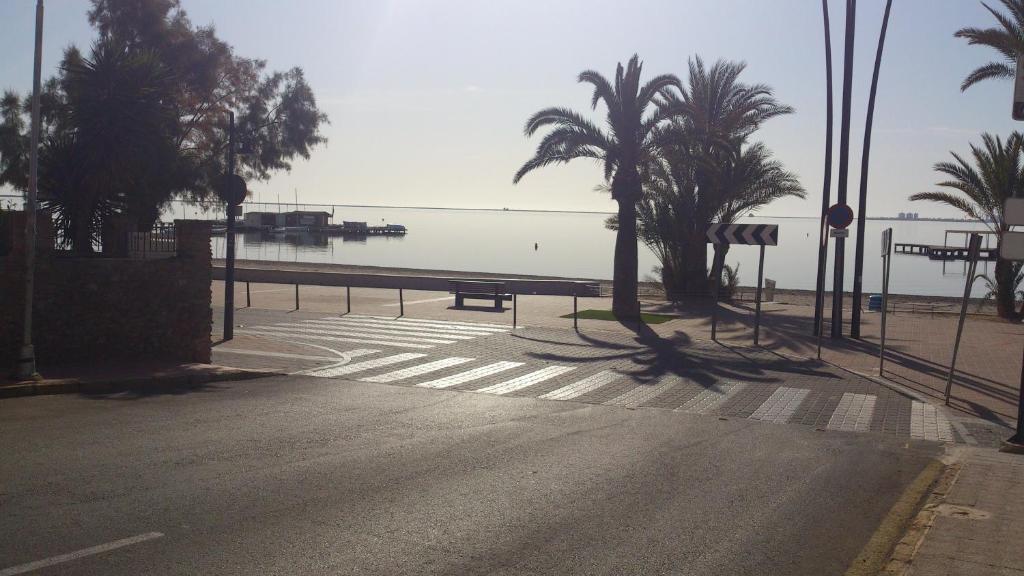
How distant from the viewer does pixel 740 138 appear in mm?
34031

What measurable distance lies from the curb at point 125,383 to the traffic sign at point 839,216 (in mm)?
12097

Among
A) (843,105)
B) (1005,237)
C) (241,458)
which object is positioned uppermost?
(843,105)

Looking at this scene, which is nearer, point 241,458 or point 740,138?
point 241,458

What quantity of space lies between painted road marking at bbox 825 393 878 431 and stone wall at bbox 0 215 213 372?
9.94 m

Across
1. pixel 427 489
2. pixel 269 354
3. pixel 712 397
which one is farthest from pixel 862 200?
pixel 427 489

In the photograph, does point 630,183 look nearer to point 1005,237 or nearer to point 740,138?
point 740,138

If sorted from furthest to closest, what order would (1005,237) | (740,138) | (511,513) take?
(740,138), (1005,237), (511,513)

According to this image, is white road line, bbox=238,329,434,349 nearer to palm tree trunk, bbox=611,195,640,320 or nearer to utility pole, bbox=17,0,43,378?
utility pole, bbox=17,0,43,378

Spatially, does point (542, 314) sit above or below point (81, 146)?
below

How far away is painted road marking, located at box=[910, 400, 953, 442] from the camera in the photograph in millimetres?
11133

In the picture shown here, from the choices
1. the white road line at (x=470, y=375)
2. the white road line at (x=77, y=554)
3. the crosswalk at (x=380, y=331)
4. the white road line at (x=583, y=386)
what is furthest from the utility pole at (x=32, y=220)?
the white road line at (x=77, y=554)

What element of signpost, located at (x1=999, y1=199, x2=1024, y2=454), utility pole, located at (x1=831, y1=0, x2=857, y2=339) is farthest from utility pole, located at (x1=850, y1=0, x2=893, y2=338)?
signpost, located at (x1=999, y1=199, x2=1024, y2=454)

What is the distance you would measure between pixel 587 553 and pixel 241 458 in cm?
403

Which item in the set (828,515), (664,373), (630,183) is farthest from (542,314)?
(828,515)
